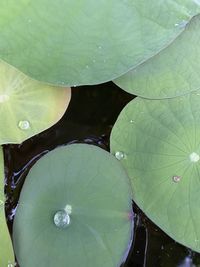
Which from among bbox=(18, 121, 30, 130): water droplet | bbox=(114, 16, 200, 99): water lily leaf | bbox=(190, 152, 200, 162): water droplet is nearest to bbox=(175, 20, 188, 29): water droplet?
bbox=(114, 16, 200, 99): water lily leaf

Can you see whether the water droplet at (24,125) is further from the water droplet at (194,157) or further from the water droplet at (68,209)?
the water droplet at (194,157)

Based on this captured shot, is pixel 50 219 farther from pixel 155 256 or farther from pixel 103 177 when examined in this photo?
pixel 155 256

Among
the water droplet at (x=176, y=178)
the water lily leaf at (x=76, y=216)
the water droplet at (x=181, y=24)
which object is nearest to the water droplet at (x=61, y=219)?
the water lily leaf at (x=76, y=216)

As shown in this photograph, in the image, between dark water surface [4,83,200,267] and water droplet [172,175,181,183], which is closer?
water droplet [172,175,181,183]

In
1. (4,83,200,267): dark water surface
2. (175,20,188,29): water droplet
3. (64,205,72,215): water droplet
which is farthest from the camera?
(4,83,200,267): dark water surface

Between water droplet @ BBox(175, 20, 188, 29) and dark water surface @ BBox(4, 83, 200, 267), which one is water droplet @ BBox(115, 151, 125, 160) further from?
water droplet @ BBox(175, 20, 188, 29)

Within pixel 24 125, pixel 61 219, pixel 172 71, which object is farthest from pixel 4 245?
pixel 172 71

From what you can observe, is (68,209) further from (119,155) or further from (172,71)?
(172,71)

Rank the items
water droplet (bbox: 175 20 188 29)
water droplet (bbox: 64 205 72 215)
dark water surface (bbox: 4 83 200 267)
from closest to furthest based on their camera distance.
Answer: water droplet (bbox: 175 20 188 29), water droplet (bbox: 64 205 72 215), dark water surface (bbox: 4 83 200 267)
